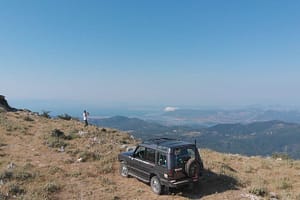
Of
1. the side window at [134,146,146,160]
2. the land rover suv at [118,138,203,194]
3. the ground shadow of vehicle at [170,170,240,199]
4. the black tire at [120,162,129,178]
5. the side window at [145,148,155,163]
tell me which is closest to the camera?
the land rover suv at [118,138,203,194]

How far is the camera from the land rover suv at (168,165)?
10.9 metres

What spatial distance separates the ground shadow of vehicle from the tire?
Answer: 621 millimetres

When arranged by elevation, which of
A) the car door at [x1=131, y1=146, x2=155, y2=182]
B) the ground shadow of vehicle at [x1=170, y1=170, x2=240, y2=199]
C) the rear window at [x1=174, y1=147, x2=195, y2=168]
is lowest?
the ground shadow of vehicle at [x1=170, y1=170, x2=240, y2=199]

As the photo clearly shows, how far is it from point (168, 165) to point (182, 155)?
2.46ft

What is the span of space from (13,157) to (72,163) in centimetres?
359

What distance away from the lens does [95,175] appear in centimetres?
1394

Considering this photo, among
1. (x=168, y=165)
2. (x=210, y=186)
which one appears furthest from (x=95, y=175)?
(x=210, y=186)

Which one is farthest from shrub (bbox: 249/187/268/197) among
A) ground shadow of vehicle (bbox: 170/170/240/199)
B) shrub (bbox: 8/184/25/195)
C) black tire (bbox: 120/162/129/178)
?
shrub (bbox: 8/184/25/195)

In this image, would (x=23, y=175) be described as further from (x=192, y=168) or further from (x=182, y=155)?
(x=192, y=168)

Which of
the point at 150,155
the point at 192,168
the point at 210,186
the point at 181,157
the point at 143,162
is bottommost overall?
the point at 210,186

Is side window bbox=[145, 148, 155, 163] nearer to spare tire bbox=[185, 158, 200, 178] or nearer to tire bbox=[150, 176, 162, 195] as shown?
tire bbox=[150, 176, 162, 195]

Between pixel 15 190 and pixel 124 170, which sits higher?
pixel 124 170

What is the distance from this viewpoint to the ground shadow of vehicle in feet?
38.3

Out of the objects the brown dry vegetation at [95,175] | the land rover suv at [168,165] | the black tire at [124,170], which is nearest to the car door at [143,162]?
the land rover suv at [168,165]
